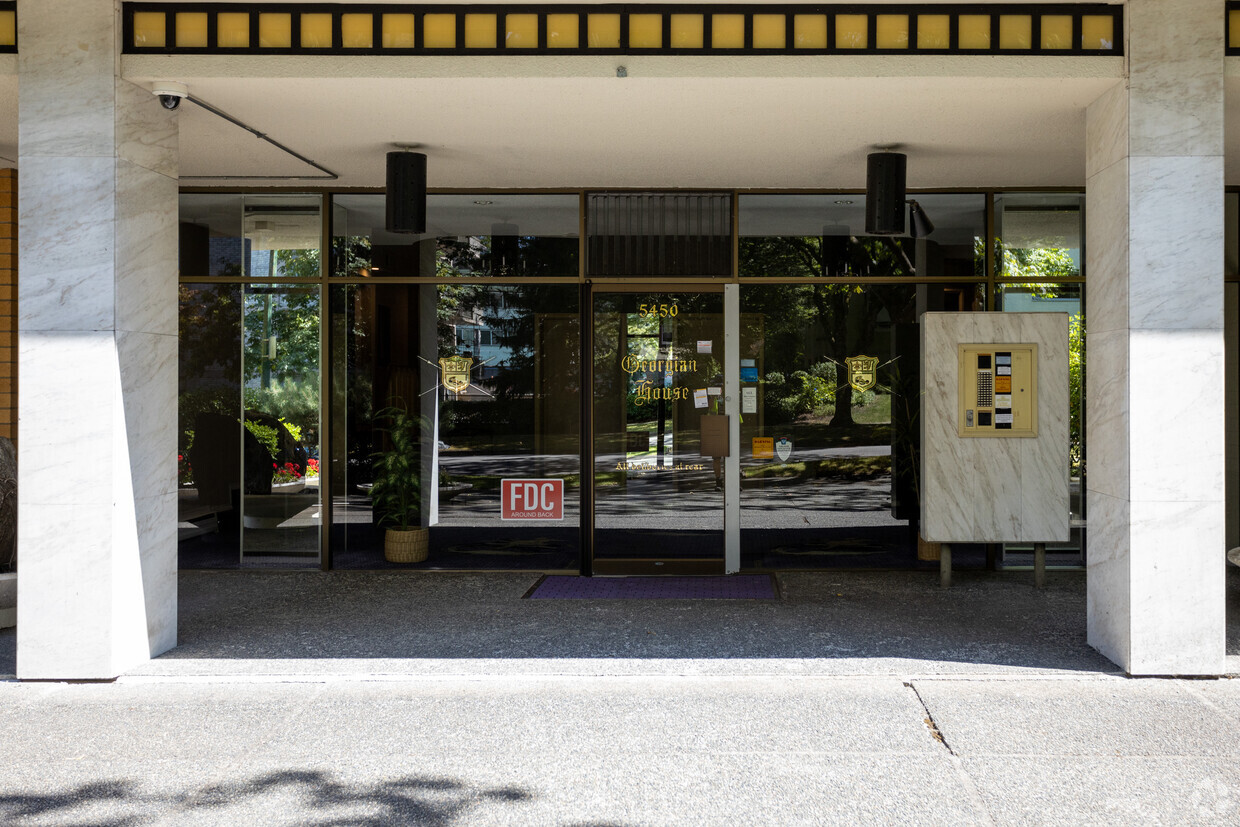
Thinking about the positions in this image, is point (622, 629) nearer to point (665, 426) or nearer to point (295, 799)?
point (665, 426)

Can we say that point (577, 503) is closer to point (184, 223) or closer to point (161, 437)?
point (161, 437)

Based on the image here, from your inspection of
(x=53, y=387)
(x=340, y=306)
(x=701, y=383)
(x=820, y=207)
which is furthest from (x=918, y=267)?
(x=53, y=387)

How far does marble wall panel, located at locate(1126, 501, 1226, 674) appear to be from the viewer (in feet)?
16.6

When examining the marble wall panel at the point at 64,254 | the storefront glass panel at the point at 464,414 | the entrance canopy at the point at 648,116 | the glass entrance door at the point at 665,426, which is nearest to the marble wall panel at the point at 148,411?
the marble wall panel at the point at 64,254

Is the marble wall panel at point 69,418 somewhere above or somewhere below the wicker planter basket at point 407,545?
above

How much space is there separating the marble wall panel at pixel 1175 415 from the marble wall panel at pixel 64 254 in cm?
521

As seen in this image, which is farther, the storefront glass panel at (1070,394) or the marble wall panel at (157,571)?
the storefront glass panel at (1070,394)

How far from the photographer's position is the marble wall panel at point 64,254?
515 centimetres

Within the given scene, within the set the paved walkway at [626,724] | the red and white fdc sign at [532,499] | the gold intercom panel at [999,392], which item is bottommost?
the paved walkway at [626,724]

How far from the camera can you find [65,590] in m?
5.15

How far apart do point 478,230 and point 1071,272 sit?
4529 millimetres

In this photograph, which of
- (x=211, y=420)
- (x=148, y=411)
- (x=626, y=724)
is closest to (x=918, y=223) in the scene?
(x=626, y=724)

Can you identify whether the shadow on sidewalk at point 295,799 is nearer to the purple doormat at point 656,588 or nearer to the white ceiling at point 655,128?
the purple doormat at point 656,588

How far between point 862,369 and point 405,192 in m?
3.57
